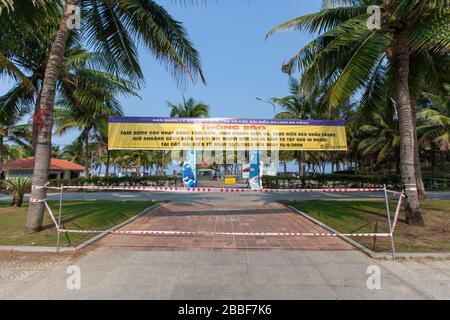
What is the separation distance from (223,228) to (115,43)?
590 cm

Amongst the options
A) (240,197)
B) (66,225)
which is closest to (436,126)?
(240,197)

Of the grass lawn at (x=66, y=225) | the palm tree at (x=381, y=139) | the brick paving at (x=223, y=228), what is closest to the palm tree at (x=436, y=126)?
the palm tree at (x=381, y=139)

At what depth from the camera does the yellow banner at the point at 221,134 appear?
15586mm

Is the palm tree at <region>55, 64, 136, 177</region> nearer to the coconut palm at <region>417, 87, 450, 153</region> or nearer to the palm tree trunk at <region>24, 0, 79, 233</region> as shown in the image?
the palm tree trunk at <region>24, 0, 79, 233</region>

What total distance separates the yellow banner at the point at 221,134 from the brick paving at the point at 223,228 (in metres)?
3.36

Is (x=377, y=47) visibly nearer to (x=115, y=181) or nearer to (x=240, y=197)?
(x=240, y=197)

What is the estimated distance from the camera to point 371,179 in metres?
24.5

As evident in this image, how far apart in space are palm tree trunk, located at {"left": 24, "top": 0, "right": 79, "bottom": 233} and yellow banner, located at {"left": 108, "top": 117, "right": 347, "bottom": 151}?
25.4 ft

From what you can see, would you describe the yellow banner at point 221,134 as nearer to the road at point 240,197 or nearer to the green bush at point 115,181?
the road at point 240,197

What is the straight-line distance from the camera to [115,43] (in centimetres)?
924
